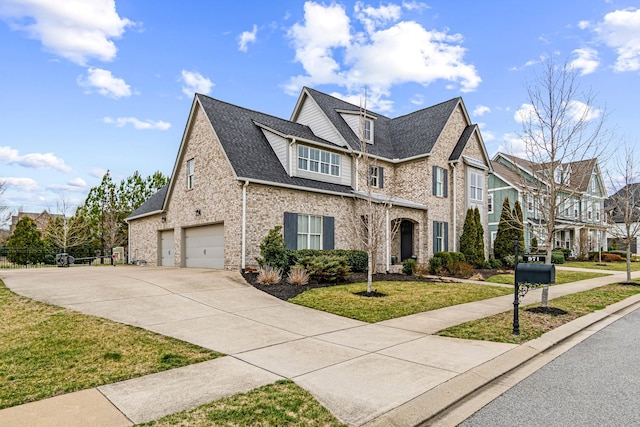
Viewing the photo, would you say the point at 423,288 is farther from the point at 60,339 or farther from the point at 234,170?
the point at 60,339

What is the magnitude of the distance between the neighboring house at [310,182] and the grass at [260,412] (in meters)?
10.1

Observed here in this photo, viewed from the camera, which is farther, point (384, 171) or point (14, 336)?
point (384, 171)

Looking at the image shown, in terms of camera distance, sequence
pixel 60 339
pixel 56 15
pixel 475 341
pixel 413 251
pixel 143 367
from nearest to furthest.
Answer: pixel 143 367
pixel 60 339
pixel 475 341
pixel 56 15
pixel 413 251

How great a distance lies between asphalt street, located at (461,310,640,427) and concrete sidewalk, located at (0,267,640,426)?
0.42 meters

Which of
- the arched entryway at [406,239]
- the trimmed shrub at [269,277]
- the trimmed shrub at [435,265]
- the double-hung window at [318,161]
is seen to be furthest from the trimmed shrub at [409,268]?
the trimmed shrub at [269,277]

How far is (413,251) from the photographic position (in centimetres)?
2145

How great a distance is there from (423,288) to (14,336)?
36.3ft

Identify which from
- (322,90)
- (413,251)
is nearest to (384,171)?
(413,251)

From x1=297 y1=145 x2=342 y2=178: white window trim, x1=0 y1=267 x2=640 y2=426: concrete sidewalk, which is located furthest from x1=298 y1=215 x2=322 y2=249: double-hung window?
x1=0 y1=267 x2=640 y2=426: concrete sidewalk

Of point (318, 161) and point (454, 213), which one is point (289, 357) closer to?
point (318, 161)

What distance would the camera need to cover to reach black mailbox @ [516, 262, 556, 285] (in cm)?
782

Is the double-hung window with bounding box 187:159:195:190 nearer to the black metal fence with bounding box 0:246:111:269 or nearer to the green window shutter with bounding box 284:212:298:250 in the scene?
the green window shutter with bounding box 284:212:298:250

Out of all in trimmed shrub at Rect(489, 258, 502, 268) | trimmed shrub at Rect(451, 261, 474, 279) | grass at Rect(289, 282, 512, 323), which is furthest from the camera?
trimmed shrub at Rect(489, 258, 502, 268)

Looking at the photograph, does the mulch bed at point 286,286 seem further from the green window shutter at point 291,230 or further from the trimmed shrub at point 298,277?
the green window shutter at point 291,230
